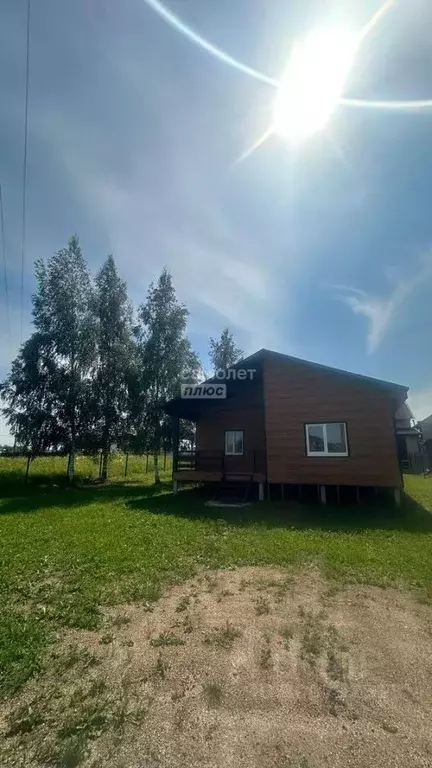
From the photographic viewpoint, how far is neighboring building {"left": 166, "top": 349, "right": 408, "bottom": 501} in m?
11.6

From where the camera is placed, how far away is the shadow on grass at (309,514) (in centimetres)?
941

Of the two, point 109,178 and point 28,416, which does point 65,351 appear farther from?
point 109,178

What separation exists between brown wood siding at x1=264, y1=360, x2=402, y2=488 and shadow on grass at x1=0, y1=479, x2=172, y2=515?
5709 mm

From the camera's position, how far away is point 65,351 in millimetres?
19672

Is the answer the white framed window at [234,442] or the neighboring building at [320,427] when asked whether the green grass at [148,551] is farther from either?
the white framed window at [234,442]

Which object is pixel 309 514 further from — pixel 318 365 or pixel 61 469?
pixel 61 469

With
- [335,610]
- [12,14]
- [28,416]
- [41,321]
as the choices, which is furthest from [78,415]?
[335,610]

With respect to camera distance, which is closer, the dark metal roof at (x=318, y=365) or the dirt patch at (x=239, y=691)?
the dirt patch at (x=239, y=691)

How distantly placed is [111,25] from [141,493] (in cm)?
1543

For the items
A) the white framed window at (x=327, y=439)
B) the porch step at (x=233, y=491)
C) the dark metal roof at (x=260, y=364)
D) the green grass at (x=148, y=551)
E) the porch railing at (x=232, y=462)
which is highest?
the dark metal roof at (x=260, y=364)

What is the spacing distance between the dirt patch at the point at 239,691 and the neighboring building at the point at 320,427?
292 inches

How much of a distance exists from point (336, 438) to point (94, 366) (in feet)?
49.1

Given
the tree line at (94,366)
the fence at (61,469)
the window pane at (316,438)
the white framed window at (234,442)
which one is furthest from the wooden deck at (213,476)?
the fence at (61,469)

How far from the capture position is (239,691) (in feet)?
10.00
